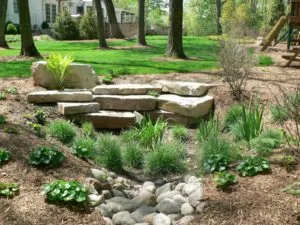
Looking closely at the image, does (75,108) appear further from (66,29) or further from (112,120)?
(66,29)

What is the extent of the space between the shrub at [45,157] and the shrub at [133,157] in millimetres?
1338

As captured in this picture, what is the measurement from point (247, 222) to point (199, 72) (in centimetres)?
610

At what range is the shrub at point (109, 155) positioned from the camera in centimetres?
539

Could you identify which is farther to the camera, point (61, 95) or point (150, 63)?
point (150, 63)

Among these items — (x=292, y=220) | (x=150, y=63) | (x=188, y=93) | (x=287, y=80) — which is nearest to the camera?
(x=292, y=220)

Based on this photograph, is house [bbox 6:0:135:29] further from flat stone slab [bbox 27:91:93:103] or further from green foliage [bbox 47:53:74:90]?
flat stone slab [bbox 27:91:93:103]

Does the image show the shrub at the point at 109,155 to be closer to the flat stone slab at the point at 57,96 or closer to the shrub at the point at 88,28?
the flat stone slab at the point at 57,96

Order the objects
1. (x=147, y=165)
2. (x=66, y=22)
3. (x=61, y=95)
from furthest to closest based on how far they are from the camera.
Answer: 1. (x=66, y=22)
2. (x=61, y=95)
3. (x=147, y=165)

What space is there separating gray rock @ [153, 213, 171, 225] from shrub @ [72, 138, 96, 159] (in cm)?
175

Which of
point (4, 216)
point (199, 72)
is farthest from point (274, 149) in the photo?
point (199, 72)

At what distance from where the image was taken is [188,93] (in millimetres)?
7648

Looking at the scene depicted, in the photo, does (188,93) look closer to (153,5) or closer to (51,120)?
(51,120)

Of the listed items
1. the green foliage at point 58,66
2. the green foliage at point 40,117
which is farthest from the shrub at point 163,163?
the green foliage at point 58,66

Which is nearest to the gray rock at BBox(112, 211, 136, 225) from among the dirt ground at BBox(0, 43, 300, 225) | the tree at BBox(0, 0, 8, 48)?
the dirt ground at BBox(0, 43, 300, 225)
